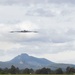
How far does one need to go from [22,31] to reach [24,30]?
161cm

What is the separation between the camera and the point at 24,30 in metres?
89.9

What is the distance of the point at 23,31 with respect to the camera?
292ft

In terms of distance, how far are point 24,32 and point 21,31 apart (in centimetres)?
138

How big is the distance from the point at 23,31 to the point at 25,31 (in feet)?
1.83

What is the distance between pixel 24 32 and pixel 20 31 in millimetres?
3029

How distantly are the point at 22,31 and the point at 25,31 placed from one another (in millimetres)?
1010

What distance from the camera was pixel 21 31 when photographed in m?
86.5

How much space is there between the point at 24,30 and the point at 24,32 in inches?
94.0

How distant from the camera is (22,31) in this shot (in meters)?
88.4

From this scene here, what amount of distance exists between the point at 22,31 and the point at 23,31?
559 mm

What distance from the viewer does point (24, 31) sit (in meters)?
89.3

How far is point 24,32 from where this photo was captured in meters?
87.6

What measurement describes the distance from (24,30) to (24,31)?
2.26ft
